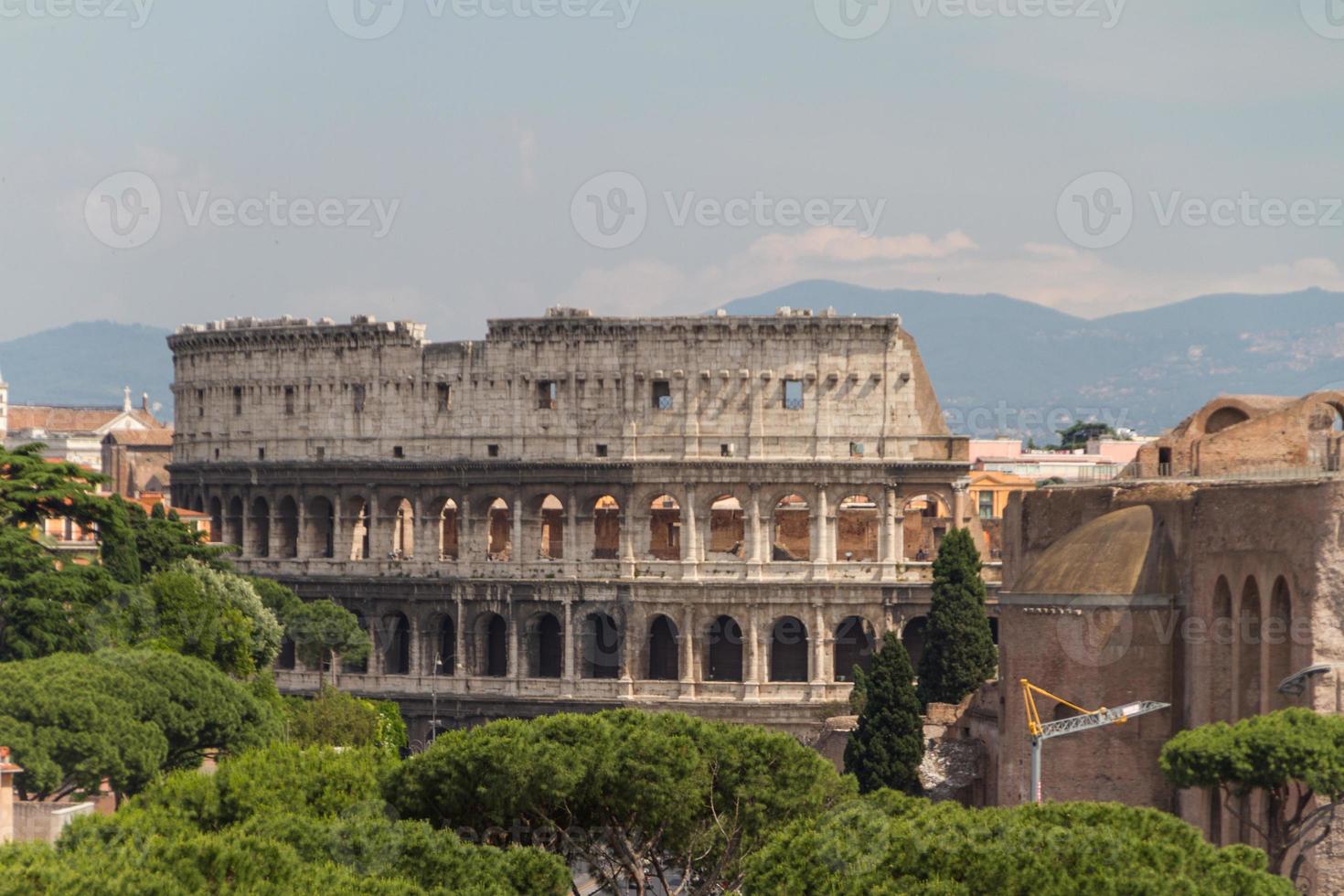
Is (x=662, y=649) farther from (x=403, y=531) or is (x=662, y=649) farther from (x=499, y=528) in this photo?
(x=403, y=531)

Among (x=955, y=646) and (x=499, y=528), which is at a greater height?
(x=499, y=528)

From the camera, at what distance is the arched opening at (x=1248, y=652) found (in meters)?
62.0

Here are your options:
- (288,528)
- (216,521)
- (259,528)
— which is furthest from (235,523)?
(288,528)

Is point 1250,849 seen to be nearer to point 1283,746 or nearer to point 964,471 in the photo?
point 1283,746

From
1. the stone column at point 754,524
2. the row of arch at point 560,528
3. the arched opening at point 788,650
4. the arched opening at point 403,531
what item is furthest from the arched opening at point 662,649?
the arched opening at point 403,531

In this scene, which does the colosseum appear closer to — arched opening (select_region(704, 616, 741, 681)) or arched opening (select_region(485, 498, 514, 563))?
arched opening (select_region(704, 616, 741, 681))

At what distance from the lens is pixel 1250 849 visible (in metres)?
44.0

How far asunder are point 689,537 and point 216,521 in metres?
22.4

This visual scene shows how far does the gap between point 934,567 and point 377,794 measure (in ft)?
119

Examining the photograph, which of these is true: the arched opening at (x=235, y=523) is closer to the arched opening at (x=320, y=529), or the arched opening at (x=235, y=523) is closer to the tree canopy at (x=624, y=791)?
the arched opening at (x=320, y=529)

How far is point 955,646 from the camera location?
8331 centimetres

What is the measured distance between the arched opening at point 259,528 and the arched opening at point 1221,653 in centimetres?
4930

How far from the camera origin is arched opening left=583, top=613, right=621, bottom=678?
314ft

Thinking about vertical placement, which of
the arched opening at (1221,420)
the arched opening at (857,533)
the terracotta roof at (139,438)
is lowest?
the arched opening at (857,533)
